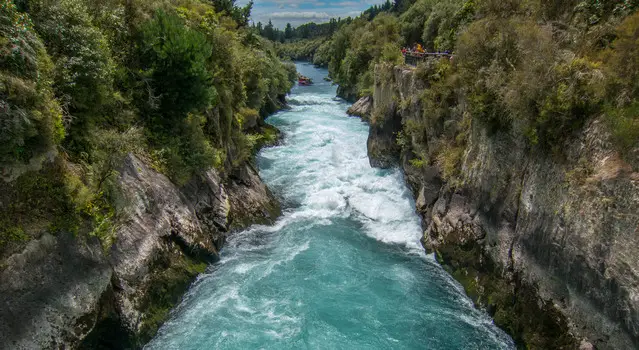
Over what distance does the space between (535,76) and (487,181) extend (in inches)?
173

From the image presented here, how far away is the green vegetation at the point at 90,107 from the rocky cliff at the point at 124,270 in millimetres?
551

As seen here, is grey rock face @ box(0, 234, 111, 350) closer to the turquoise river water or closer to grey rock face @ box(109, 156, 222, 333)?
grey rock face @ box(109, 156, 222, 333)

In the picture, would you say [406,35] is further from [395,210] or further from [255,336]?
[255,336]

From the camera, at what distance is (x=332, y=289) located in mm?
14242

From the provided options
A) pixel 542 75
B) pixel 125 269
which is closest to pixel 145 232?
pixel 125 269

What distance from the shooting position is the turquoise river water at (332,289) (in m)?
11.8

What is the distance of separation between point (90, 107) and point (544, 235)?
1358 centimetres

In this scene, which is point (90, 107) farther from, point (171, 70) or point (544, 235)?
point (544, 235)

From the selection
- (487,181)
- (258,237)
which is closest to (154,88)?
(258,237)

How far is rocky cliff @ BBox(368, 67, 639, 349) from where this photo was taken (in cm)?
850

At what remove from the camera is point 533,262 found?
37.1 feet

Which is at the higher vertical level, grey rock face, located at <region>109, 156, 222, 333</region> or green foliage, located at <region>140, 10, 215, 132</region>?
green foliage, located at <region>140, 10, 215, 132</region>

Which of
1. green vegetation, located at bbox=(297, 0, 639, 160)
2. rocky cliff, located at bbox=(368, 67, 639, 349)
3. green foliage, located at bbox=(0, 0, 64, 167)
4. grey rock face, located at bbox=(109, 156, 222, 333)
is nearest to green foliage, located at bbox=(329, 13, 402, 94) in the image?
green vegetation, located at bbox=(297, 0, 639, 160)

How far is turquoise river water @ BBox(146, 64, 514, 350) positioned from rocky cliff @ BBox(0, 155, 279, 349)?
0.85m
